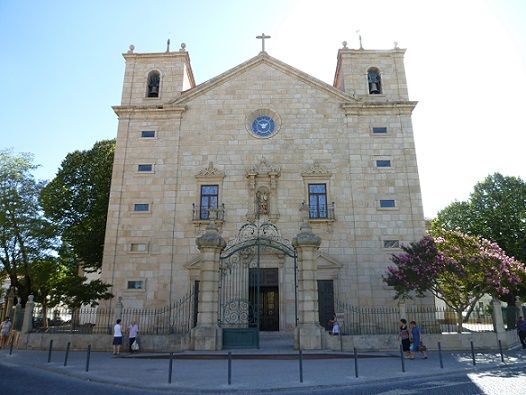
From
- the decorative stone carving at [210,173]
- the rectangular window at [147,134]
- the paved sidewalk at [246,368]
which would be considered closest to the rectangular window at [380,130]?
the decorative stone carving at [210,173]

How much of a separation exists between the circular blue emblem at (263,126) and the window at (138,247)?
9.22 meters

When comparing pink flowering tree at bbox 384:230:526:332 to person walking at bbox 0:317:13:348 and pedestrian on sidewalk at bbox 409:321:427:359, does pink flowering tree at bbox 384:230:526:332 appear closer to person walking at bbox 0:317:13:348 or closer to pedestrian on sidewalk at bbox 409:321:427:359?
pedestrian on sidewalk at bbox 409:321:427:359

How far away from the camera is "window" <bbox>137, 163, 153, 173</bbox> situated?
941 inches

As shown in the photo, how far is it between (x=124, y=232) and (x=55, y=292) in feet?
14.9

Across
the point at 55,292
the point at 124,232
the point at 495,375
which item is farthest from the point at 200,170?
the point at 495,375

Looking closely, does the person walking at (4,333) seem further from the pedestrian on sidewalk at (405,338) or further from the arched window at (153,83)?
the pedestrian on sidewalk at (405,338)

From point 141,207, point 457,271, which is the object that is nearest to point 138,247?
point 141,207

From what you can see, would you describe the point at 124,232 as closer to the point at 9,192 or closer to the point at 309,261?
the point at 9,192

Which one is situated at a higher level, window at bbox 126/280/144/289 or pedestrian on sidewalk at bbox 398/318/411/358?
window at bbox 126/280/144/289

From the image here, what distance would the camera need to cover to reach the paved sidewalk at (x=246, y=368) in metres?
10.2

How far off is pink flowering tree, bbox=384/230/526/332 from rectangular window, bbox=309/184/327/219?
504 centimetres

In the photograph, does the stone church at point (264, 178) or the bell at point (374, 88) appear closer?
the stone church at point (264, 178)

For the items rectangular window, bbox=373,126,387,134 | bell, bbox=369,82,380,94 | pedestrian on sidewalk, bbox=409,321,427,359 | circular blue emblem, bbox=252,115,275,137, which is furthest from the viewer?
bell, bbox=369,82,380,94

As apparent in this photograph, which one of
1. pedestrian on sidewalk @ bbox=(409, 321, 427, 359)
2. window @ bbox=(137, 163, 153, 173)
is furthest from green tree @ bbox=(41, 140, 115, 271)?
pedestrian on sidewalk @ bbox=(409, 321, 427, 359)
